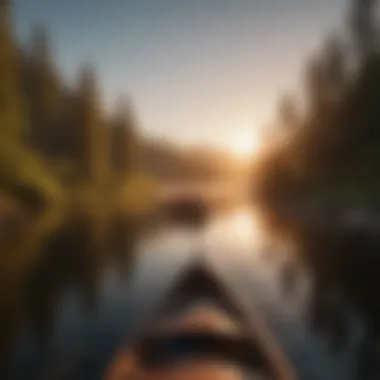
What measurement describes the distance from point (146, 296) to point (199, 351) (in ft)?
1.84

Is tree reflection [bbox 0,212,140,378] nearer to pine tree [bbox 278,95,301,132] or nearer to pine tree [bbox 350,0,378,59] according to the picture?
pine tree [bbox 278,95,301,132]

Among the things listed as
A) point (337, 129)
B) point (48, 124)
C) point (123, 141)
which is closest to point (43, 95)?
point (48, 124)

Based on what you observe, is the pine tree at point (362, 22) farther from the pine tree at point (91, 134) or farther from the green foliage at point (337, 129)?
the pine tree at point (91, 134)

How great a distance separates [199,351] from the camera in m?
1.55

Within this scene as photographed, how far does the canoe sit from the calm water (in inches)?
10.2

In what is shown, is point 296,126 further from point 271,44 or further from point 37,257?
point 37,257

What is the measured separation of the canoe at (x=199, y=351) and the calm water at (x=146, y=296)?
259 millimetres

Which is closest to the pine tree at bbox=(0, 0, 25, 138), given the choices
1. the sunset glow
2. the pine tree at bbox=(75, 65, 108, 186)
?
the pine tree at bbox=(75, 65, 108, 186)

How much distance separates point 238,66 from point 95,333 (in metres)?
1.03

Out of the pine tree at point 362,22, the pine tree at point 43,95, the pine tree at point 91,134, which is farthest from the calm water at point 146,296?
the pine tree at point 362,22

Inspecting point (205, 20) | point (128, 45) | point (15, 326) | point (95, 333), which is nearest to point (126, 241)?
point (95, 333)

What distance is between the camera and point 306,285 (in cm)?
221

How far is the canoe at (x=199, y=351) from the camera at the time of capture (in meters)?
1.48

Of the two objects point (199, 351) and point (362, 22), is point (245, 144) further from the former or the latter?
point (199, 351)
